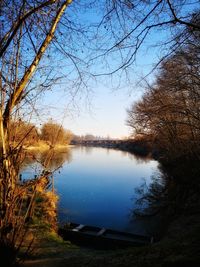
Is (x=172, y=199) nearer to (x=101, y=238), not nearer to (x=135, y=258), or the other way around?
(x=101, y=238)

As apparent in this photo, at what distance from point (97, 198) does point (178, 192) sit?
15.2 feet

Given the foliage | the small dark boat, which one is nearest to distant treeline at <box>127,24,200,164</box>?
the small dark boat

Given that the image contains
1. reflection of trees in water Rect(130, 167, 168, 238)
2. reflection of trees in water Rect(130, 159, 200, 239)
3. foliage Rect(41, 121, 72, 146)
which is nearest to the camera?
foliage Rect(41, 121, 72, 146)

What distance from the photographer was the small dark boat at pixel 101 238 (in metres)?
10.9

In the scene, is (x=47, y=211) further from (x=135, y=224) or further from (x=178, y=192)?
(x=178, y=192)

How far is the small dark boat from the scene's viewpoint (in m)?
10.9

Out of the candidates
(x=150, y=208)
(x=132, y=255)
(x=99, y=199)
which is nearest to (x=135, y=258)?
(x=132, y=255)

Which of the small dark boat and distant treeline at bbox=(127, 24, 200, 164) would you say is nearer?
the small dark boat

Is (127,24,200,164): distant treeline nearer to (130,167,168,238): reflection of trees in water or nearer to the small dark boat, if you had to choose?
(130,167,168,238): reflection of trees in water

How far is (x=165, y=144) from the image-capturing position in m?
24.9

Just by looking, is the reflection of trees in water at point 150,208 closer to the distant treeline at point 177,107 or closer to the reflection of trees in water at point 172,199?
the reflection of trees in water at point 172,199

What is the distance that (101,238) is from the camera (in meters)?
11.1

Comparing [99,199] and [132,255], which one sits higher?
[132,255]

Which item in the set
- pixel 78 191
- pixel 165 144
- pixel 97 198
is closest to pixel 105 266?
pixel 97 198
